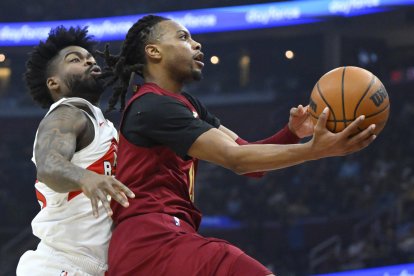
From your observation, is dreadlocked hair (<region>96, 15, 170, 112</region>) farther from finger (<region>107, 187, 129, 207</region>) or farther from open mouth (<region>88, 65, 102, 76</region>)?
finger (<region>107, 187, 129, 207</region>)

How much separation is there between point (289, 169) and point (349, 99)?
11.8m

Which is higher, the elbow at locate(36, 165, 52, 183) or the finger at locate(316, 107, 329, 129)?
the finger at locate(316, 107, 329, 129)

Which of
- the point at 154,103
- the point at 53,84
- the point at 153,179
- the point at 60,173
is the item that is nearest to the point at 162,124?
the point at 154,103

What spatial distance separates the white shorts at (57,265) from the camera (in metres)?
3.51

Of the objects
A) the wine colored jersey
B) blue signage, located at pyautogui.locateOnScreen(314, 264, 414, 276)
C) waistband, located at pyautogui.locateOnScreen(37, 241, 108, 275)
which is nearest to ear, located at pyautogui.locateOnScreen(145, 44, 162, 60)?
the wine colored jersey

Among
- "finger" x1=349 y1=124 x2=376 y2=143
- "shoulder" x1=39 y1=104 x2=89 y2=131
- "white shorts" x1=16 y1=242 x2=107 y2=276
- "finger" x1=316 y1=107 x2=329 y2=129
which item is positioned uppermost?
"shoulder" x1=39 y1=104 x2=89 y2=131

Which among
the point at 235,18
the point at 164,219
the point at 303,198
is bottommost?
the point at 164,219

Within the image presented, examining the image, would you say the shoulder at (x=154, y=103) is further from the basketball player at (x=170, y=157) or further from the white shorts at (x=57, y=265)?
the white shorts at (x=57, y=265)

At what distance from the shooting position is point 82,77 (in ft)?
13.1

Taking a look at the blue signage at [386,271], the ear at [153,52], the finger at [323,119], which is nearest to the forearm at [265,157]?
the finger at [323,119]

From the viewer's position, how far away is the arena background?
514 inches

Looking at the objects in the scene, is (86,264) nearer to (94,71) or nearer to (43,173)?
(43,173)

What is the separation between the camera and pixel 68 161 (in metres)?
3.17

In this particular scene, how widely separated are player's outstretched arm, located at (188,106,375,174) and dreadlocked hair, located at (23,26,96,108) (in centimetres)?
136
